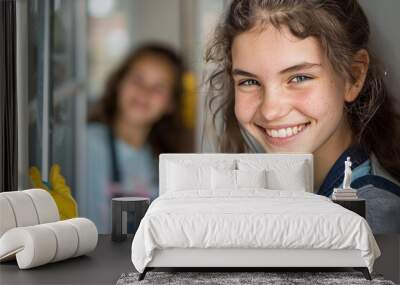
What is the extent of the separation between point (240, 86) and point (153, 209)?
2295 mm

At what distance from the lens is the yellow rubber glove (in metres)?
7.34

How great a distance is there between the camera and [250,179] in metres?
6.85

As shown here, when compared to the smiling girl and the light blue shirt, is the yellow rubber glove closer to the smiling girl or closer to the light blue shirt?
the light blue shirt

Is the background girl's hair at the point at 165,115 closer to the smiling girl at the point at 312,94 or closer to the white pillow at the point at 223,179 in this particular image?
the smiling girl at the point at 312,94

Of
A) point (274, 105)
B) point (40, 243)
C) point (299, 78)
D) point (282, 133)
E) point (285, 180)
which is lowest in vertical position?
point (40, 243)

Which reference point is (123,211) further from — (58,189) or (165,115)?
(165,115)

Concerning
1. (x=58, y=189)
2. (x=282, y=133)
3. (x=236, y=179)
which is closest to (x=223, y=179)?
(x=236, y=179)

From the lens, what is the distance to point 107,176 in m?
7.50

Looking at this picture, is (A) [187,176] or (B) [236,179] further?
(A) [187,176]

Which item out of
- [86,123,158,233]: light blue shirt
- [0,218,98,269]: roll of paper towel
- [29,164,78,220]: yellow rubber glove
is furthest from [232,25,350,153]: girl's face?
[0,218,98,269]: roll of paper towel

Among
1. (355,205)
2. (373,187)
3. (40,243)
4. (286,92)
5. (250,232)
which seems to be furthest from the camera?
(373,187)

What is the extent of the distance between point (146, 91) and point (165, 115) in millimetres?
287

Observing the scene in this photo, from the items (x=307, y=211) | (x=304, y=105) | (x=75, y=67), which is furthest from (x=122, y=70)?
(x=307, y=211)

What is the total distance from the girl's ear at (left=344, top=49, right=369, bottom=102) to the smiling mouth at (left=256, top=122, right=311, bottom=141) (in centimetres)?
48
